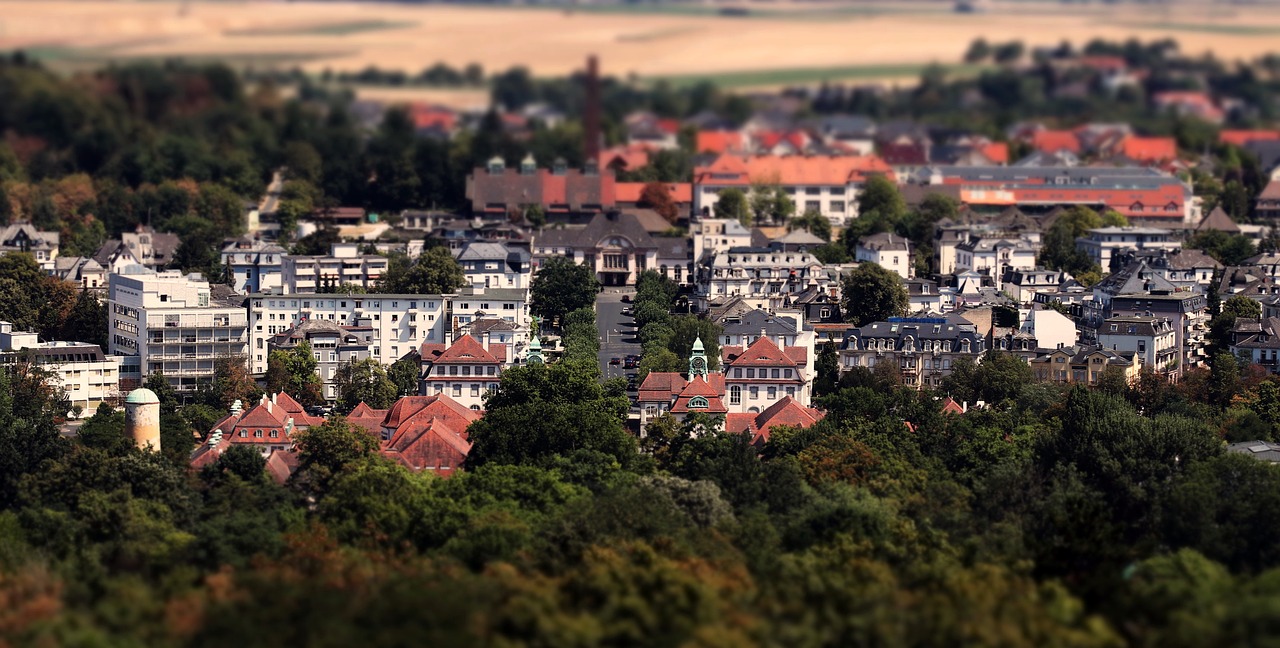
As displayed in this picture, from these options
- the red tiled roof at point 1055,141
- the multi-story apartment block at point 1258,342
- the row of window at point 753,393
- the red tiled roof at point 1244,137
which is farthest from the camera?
the red tiled roof at point 1244,137

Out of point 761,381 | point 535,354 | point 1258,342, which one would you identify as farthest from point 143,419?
point 1258,342

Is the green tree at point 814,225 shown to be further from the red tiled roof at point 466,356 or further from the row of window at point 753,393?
the red tiled roof at point 466,356

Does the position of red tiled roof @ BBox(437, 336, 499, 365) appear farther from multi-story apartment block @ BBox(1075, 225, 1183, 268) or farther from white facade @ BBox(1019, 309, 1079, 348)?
multi-story apartment block @ BBox(1075, 225, 1183, 268)

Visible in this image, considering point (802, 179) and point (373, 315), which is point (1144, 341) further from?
point (802, 179)

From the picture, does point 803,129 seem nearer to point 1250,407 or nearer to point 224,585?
point 1250,407

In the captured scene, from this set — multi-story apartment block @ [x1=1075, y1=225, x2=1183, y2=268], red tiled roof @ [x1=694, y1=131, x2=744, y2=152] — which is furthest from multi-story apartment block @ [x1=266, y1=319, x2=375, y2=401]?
red tiled roof @ [x1=694, y1=131, x2=744, y2=152]

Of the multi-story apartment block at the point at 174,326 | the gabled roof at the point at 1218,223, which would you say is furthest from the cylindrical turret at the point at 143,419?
the gabled roof at the point at 1218,223

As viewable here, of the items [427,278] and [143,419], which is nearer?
[143,419]
